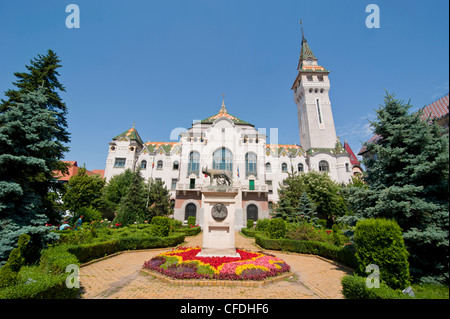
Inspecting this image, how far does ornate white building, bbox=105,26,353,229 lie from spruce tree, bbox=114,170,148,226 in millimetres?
9066

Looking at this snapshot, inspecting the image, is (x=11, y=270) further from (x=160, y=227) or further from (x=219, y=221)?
(x=160, y=227)

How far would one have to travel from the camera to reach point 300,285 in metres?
7.34

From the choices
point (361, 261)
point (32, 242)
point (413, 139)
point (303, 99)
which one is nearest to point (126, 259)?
point (32, 242)

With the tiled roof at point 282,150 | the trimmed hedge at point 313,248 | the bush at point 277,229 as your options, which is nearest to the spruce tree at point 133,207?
the trimmed hedge at point 313,248

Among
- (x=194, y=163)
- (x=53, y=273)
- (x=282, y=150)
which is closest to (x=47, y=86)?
(x=53, y=273)

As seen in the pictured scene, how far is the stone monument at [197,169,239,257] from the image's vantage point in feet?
34.2

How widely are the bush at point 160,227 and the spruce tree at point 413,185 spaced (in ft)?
44.3

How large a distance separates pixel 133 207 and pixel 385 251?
21.5 metres

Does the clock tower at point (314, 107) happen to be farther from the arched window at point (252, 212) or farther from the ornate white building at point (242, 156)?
the arched window at point (252, 212)

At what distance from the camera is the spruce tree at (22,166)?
7512 mm

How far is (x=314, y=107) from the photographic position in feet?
134

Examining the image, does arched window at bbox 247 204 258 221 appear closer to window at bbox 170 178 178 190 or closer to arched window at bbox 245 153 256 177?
arched window at bbox 245 153 256 177
